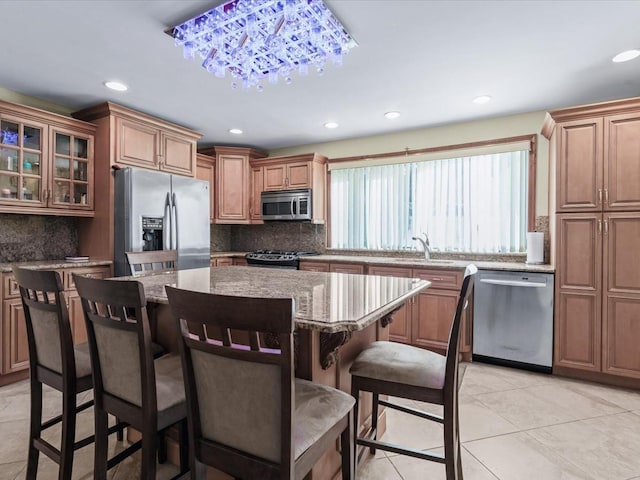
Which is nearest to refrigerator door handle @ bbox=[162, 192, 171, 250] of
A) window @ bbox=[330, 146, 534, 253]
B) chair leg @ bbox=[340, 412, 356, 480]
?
window @ bbox=[330, 146, 534, 253]

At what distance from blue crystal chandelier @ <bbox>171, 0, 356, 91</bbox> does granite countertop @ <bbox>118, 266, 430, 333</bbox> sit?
1.33 m

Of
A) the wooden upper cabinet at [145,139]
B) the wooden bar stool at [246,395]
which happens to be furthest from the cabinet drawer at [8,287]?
the wooden bar stool at [246,395]

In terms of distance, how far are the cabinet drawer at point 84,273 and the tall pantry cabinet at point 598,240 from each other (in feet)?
13.1

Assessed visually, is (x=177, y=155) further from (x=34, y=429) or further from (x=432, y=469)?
(x=432, y=469)

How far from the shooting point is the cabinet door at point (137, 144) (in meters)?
3.37

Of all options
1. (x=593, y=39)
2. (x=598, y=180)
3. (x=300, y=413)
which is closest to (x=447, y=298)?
(x=598, y=180)

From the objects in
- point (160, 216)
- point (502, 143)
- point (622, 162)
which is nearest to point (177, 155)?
point (160, 216)

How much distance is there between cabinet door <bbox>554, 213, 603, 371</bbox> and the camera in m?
2.85

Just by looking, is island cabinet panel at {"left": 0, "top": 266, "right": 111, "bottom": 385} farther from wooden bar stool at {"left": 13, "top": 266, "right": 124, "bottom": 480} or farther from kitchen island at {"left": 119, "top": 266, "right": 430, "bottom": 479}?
kitchen island at {"left": 119, "top": 266, "right": 430, "bottom": 479}

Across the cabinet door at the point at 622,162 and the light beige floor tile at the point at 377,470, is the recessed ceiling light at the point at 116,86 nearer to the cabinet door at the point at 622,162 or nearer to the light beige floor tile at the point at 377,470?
the light beige floor tile at the point at 377,470

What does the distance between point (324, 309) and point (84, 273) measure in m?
2.74

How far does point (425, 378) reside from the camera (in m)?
1.41

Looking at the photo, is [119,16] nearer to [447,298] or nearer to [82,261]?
[82,261]

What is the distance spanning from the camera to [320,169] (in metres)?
4.76
